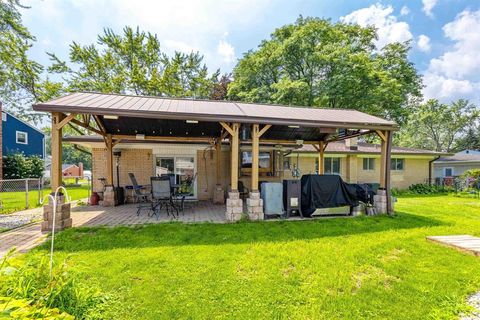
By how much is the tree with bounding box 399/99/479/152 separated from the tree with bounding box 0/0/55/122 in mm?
40691

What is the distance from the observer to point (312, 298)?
2.73 m

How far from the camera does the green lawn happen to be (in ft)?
8.31

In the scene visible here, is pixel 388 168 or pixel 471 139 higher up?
pixel 471 139

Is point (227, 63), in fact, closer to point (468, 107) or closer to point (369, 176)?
point (369, 176)

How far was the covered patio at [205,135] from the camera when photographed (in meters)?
5.74

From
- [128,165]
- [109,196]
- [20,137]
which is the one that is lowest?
[109,196]

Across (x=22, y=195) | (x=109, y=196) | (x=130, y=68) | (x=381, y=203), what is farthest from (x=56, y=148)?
(x=130, y=68)

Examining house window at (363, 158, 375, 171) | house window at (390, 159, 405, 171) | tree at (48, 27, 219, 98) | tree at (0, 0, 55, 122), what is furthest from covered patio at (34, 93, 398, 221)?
tree at (48, 27, 219, 98)

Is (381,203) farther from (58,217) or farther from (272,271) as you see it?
(58,217)

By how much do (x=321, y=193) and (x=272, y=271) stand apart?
4087 mm

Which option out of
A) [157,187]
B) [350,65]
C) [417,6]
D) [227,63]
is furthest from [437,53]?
[157,187]

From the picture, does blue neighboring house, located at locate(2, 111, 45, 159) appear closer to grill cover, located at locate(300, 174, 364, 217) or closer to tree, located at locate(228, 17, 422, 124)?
tree, located at locate(228, 17, 422, 124)

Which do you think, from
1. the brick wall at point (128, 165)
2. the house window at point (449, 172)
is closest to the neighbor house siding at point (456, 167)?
the house window at point (449, 172)

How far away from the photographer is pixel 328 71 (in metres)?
16.6
